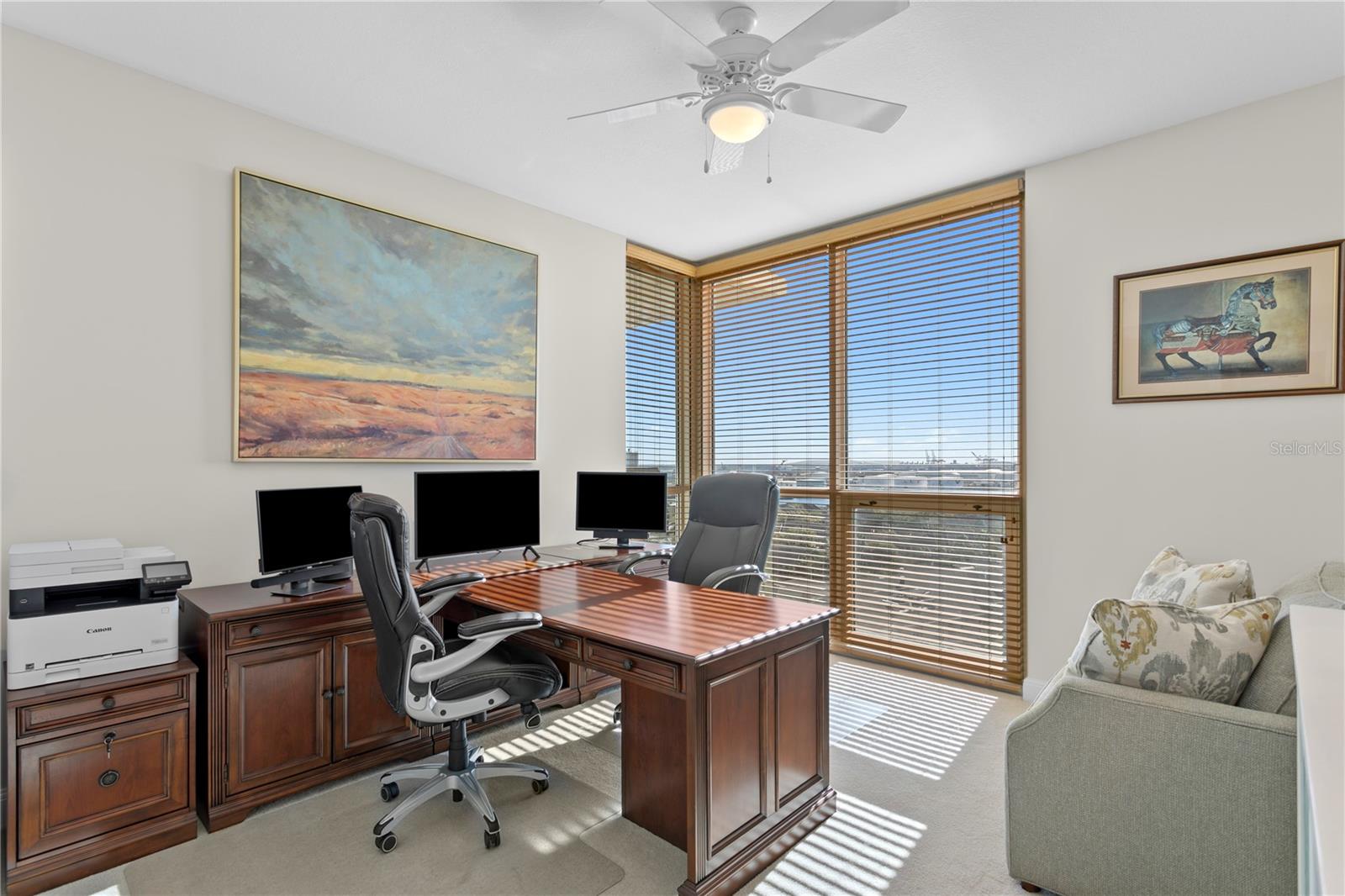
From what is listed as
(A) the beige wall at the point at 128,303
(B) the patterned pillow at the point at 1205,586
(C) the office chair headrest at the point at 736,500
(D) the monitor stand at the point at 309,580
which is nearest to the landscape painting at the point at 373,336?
Result: (A) the beige wall at the point at 128,303

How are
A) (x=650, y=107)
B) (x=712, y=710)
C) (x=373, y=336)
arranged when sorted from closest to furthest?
(x=712, y=710) → (x=650, y=107) → (x=373, y=336)

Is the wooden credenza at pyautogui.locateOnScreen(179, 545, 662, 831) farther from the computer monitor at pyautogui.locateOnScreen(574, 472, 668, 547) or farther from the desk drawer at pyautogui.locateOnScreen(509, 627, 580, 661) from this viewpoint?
the computer monitor at pyautogui.locateOnScreen(574, 472, 668, 547)

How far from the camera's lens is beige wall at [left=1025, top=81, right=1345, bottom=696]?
292 centimetres

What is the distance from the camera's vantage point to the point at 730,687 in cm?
210

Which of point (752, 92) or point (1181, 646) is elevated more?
point (752, 92)

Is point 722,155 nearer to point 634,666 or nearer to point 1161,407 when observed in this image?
point 634,666

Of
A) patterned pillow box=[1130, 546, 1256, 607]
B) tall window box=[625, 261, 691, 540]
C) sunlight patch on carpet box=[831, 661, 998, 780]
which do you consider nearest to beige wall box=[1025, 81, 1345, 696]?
sunlight patch on carpet box=[831, 661, 998, 780]

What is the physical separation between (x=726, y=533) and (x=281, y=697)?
209 cm

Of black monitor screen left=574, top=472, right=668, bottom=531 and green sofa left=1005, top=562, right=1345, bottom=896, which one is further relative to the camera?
black monitor screen left=574, top=472, right=668, bottom=531

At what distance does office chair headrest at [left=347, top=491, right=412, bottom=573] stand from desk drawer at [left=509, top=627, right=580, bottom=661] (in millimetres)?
532

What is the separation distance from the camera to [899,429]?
4355mm

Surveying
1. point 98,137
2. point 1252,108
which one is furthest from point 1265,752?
point 98,137

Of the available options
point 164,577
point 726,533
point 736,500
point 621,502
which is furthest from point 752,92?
point 164,577

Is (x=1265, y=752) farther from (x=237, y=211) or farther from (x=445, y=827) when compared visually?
(x=237, y=211)
